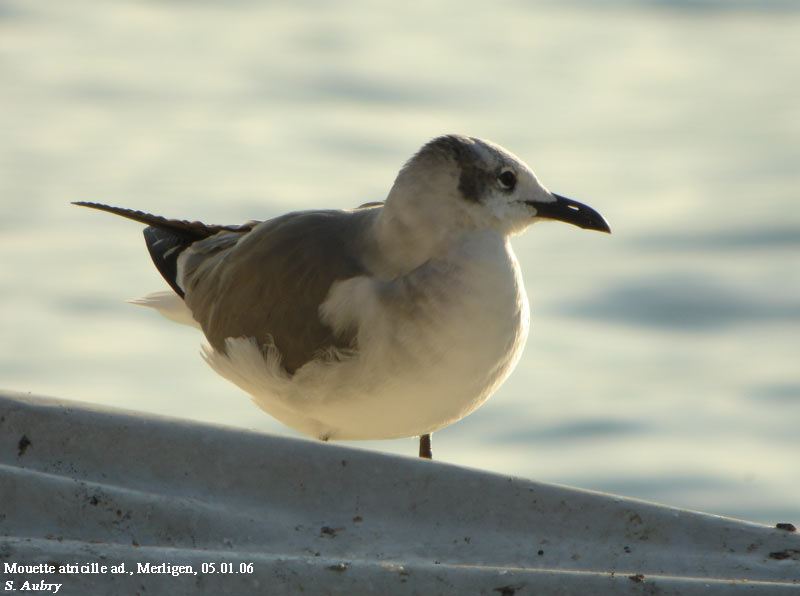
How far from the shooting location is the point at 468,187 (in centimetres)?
424

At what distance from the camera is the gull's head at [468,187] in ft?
13.9

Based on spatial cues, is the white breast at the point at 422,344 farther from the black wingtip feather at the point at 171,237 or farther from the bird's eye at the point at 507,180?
the black wingtip feather at the point at 171,237

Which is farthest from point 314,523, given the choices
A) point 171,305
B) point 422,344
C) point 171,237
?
point 171,237

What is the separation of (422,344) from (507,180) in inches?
26.7

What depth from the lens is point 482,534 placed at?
243 centimetres

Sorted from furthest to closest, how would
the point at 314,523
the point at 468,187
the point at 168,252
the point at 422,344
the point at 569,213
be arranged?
1. the point at 168,252
2. the point at 569,213
3. the point at 468,187
4. the point at 422,344
5. the point at 314,523

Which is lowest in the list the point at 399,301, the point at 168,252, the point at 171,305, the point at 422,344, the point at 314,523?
the point at 314,523

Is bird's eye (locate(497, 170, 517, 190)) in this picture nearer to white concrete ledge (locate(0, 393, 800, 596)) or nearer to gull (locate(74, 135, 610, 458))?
gull (locate(74, 135, 610, 458))

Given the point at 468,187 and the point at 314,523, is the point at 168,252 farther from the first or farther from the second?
the point at 314,523

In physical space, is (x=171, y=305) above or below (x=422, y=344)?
above

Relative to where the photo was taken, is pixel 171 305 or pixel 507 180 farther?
pixel 171 305

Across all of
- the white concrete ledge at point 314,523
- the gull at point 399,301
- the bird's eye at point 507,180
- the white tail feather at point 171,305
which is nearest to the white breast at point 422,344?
the gull at point 399,301

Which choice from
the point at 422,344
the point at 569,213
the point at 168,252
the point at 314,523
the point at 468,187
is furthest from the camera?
the point at 168,252

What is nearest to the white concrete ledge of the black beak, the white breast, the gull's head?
the white breast
